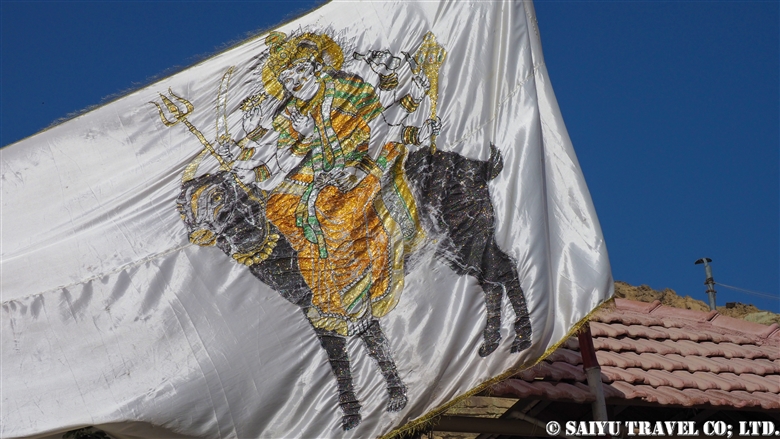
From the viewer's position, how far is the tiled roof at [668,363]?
6496 mm

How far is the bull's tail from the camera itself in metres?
5.92

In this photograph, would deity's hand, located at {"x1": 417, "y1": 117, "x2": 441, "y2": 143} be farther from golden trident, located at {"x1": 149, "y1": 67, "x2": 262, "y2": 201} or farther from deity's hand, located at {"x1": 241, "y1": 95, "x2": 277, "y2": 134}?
golden trident, located at {"x1": 149, "y1": 67, "x2": 262, "y2": 201}

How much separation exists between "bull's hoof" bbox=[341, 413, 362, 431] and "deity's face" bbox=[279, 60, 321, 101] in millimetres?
2011

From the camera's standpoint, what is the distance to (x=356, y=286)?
18.6 ft

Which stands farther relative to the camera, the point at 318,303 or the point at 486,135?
the point at 486,135

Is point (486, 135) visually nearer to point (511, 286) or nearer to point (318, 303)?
point (511, 286)

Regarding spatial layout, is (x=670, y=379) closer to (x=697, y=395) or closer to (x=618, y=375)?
(x=697, y=395)

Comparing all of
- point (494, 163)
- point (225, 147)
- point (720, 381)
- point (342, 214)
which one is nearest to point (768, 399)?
point (720, 381)

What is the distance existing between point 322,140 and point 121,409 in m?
2.03

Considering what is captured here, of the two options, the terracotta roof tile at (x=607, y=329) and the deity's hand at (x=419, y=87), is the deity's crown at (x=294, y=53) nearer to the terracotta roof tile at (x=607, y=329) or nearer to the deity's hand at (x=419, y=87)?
the deity's hand at (x=419, y=87)

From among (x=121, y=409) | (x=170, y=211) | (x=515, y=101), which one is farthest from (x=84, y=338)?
(x=515, y=101)

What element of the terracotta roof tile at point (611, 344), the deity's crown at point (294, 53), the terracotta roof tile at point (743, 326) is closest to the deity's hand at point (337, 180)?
the deity's crown at point (294, 53)

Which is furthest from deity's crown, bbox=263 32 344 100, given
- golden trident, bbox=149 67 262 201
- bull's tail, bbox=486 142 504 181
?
bull's tail, bbox=486 142 504 181

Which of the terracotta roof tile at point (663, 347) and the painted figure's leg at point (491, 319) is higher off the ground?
the terracotta roof tile at point (663, 347)
